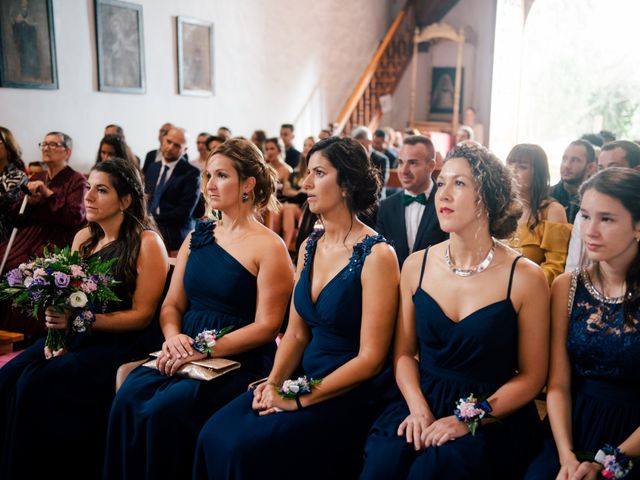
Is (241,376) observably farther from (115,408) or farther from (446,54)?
(446,54)

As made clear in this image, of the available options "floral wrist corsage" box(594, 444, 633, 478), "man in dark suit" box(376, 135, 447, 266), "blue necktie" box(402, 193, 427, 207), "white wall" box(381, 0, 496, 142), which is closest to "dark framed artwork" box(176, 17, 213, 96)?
"white wall" box(381, 0, 496, 142)

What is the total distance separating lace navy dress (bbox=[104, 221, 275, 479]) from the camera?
95.0 inches

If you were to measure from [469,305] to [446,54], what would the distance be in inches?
495

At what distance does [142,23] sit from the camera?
859 cm

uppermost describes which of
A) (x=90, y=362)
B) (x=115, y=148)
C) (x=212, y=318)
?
(x=115, y=148)

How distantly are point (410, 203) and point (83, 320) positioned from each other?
2072 millimetres

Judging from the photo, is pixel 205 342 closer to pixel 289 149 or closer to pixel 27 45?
pixel 27 45

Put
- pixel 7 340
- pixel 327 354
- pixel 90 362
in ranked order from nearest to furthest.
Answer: pixel 327 354, pixel 90 362, pixel 7 340

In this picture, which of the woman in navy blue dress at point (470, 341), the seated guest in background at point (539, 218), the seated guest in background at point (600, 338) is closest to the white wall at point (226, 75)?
the seated guest in background at point (539, 218)

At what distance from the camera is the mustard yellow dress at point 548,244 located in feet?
11.4

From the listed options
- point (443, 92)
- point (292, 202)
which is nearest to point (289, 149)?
point (292, 202)

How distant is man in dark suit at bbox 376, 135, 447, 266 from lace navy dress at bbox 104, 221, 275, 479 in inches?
52.5

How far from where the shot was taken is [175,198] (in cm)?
583

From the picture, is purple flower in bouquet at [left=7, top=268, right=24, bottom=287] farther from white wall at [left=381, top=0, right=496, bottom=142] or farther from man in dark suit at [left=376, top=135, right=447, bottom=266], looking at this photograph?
white wall at [left=381, top=0, right=496, bottom=142]
